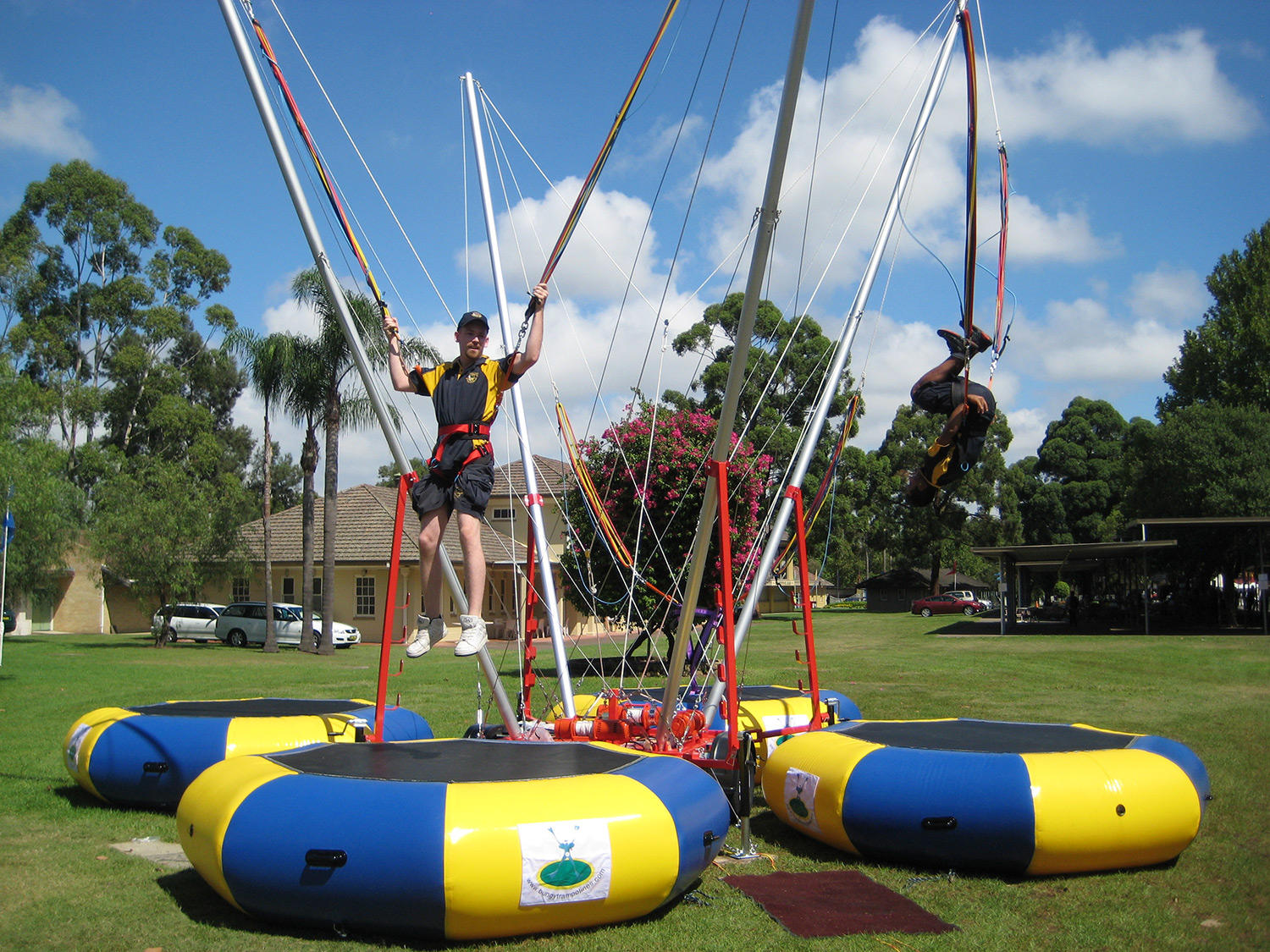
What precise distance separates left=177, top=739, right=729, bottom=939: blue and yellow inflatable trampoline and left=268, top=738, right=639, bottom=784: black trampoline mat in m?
0.03

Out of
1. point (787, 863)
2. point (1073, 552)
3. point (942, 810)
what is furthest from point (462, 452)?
point (1073, 552)

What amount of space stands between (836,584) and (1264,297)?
42.2 m

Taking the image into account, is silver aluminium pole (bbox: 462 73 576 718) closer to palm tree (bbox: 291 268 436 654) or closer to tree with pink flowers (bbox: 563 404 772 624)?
tree with pink flowers (bbox: 563 404 772 624)

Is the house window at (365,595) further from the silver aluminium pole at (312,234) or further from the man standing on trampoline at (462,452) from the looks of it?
the man standing on trampoline at (462,452)

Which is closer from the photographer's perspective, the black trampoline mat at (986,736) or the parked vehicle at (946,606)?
the black trampoline mat at (986,736)

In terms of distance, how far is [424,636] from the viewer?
18.3 ft

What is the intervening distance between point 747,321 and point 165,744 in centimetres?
475

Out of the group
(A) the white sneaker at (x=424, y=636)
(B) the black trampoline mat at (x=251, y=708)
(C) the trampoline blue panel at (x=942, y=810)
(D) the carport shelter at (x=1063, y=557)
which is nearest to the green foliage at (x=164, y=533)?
(B) the black trampoline mat at (x=251, y=708)

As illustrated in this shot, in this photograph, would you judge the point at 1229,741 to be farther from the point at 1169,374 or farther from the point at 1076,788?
the point at 1169,374

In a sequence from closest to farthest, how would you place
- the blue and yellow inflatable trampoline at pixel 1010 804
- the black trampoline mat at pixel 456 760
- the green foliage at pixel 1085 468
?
1. the black trampoline mat at pixel 456 760
2. the blue and yellow inflatable trampoline at pixel 1010 804
3. the green foliage at pixel 1085 468

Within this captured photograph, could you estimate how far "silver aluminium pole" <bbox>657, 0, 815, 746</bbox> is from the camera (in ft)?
14.9

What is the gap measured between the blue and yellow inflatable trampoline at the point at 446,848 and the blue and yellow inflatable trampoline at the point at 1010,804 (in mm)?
1156

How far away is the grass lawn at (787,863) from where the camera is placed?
429 cm

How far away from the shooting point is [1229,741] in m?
9.13
